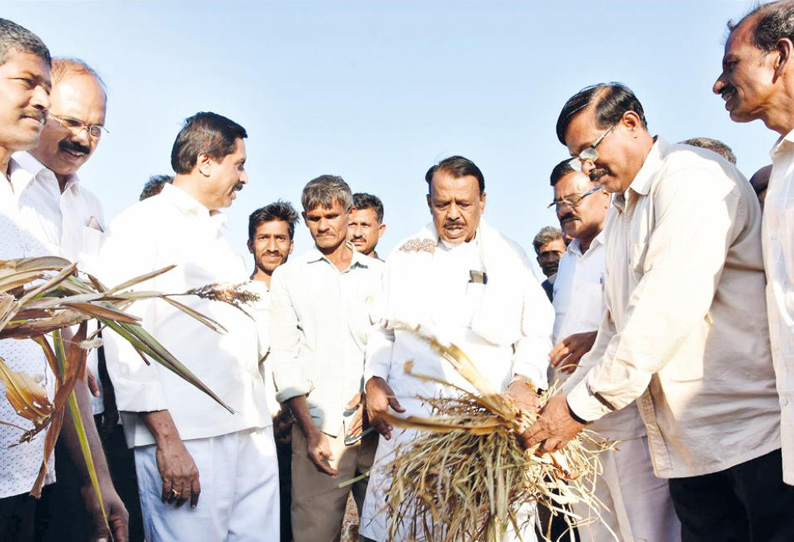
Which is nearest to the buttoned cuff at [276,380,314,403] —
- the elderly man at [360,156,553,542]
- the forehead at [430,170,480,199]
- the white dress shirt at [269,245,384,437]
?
the white dress shirt at [269,245,384,437]

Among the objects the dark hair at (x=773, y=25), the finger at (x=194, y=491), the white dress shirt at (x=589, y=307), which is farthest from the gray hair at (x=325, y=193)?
the dark hair at (x=773, y=25)

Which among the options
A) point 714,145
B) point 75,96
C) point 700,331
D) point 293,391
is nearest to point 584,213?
point 714,145

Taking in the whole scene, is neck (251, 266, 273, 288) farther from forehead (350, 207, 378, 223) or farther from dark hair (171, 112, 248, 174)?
dark hair (171, 112, 248, 174)

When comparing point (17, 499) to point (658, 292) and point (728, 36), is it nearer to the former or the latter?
point (658, 292)

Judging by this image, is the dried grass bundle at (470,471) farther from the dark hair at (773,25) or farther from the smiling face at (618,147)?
the dark hair at (773,25)

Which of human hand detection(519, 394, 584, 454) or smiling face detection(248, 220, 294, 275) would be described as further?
smiling face detection(248, 220, 294, 275)

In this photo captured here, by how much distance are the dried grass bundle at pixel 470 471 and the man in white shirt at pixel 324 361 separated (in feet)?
5.38

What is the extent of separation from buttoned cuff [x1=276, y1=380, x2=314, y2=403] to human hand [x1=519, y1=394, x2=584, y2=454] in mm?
1967

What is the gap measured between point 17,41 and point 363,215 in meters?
→ 4.16

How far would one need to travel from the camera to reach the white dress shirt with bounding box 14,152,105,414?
255 centimetres

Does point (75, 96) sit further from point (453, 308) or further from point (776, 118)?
point (776, 118)

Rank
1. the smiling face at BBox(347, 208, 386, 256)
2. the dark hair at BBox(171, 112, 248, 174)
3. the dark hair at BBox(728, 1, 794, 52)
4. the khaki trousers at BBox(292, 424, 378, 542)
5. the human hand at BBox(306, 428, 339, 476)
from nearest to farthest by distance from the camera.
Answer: the dark hair at BBox(728, 1, 794, 52)
the dark hair at BBox(171, 112, 248, 174)
the human hand at BBox(306, 428, 339, 476)
the khaki trousers at BBox(292, 424, 378, 542)
the smiling face at BBox(347, 208, 386, 256)

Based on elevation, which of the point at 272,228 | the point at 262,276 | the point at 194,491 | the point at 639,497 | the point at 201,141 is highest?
the point at 201,141

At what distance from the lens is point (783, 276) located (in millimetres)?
2217
